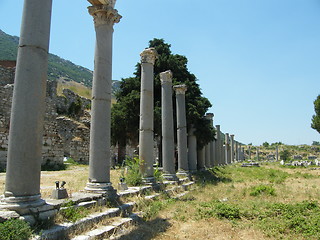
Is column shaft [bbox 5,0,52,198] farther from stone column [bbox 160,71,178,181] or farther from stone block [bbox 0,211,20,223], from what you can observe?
stone column [bbox 160,71,178,181]

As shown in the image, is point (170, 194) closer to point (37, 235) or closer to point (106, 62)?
point (106, 62)

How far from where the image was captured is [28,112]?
5426 mm

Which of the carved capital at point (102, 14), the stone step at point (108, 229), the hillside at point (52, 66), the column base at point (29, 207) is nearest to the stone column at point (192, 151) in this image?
the stone step at point (108, 229)

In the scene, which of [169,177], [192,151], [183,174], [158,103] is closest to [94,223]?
[169,177]

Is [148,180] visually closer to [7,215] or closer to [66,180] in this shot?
[66,180]

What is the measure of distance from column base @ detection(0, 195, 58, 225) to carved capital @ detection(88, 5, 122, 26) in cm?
576

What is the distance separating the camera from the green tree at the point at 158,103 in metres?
20.0

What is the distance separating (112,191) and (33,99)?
351cm

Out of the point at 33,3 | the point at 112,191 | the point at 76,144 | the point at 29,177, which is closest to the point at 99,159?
the point at 112,191

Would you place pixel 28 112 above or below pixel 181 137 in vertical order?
below

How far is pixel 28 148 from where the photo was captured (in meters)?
5.32

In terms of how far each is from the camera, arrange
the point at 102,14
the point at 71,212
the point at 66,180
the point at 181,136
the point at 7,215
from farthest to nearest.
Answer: the point at 181,136
the point at 66,180
the point at 102,14
the point at 71,212
the point at 7,215

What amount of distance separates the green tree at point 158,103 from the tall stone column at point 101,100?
1048 centimetres

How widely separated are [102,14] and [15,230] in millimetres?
6728
